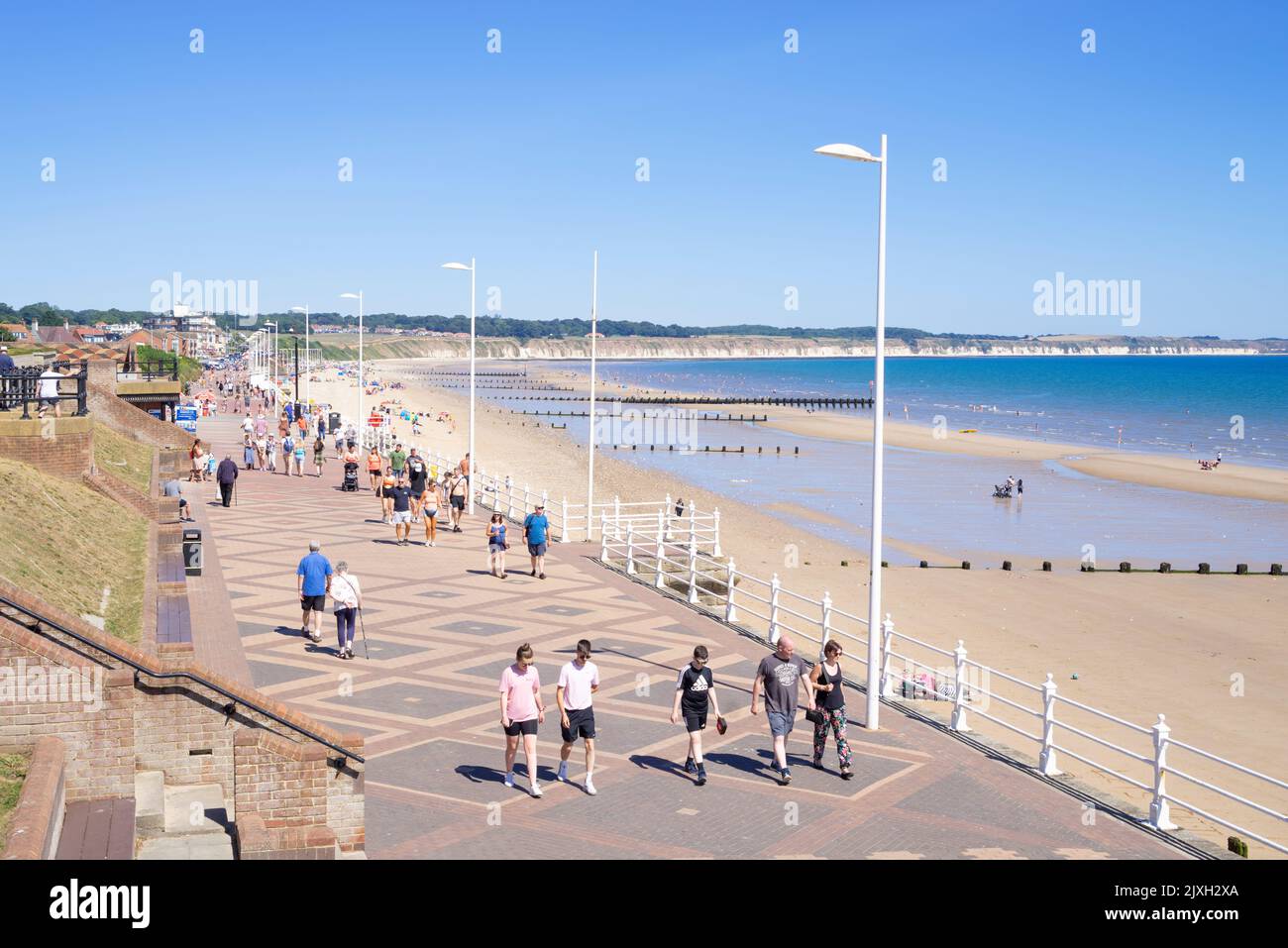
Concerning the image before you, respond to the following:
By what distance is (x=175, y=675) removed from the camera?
1108 cm

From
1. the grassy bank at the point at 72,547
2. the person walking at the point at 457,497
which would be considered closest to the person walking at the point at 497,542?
the person walking at the point at 457,497

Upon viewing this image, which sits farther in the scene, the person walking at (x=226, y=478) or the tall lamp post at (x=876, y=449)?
the person walking at (x=226, y=478)

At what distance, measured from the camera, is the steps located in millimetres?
10453

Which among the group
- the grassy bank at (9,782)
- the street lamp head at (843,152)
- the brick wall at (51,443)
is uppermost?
the street lamp head at (843,152)

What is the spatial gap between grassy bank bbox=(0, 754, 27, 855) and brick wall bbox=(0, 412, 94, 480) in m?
12.6

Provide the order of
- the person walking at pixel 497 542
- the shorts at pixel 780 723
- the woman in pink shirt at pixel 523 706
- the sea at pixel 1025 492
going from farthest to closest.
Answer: the sea at pixel 1025 492
the person walking at pixel 497 542
the shorts at pixel 780 723
the woman in pink shirt at pixel 523 706

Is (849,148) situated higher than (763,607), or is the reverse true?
(849,148)

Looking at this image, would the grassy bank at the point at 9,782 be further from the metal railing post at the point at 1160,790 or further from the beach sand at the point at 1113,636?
the metal railing post at the point at 1160,790

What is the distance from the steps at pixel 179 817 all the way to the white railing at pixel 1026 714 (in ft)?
23.9

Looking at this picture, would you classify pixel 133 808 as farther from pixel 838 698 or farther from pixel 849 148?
pixel 849 148

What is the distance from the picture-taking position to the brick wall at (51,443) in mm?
21344
